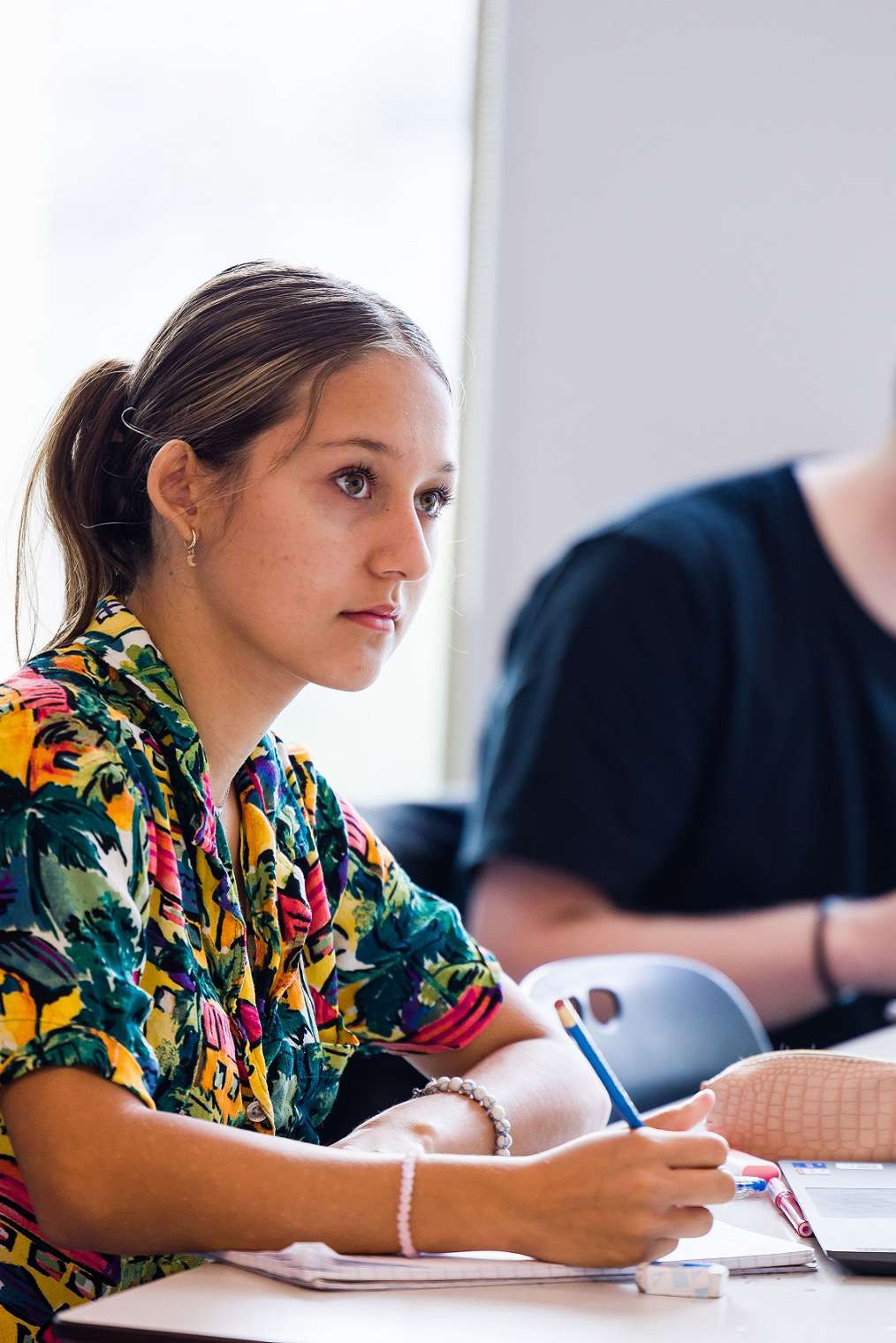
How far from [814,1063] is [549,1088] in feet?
0.66

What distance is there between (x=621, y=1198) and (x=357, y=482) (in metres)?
0.49

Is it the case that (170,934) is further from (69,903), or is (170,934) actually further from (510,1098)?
(510,1098)

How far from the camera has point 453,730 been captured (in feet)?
12.2

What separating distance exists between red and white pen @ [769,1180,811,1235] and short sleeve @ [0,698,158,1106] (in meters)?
0.39

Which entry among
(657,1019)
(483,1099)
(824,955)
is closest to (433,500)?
(483,1099)

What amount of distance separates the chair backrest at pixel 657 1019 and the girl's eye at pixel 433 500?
20.6 inches

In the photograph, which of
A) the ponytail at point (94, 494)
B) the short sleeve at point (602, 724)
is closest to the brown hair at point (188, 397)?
the ponytail at point (94, 494)

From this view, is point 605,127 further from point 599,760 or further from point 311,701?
point 599,760

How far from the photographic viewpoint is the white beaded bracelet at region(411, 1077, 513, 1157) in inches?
43.7

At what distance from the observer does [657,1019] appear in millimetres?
1585

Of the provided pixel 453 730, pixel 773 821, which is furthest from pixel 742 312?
pixel 773 821

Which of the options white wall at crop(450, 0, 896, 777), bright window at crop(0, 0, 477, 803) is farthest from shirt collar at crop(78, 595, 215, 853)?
white wall at crop(450, 0, 896, 777)

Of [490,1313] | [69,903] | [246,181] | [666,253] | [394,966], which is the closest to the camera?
[490,1313]

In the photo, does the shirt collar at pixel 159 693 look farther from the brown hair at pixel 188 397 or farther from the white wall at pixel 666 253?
the white wall at pixel 666 253
